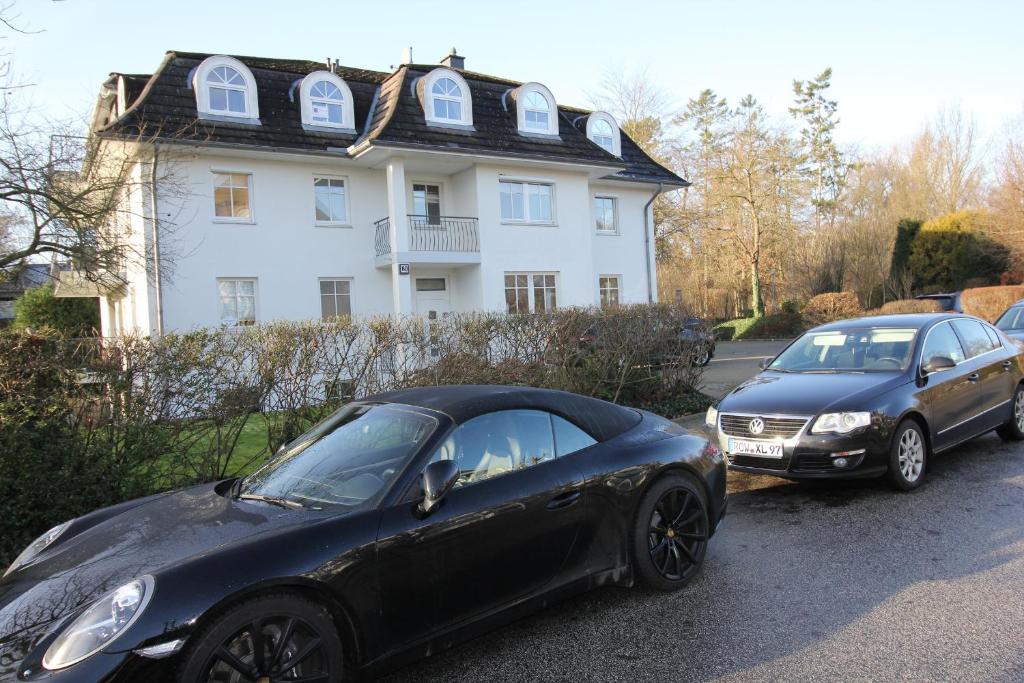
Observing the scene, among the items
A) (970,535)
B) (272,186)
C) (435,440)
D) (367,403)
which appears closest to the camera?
(435,440)

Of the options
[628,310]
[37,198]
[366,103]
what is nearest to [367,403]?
[628,310]

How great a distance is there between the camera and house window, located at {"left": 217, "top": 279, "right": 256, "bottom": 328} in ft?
55.9

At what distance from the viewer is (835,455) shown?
232 inches

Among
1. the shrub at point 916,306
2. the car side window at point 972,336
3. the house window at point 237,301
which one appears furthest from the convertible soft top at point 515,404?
the shrub at point 916,306

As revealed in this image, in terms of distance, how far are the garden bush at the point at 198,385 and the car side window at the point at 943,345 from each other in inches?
174

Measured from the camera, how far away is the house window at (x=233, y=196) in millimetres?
17062

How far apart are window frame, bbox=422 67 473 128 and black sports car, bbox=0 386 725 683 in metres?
16.1

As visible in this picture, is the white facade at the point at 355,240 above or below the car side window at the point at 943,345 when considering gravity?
above

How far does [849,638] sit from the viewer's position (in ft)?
11.8

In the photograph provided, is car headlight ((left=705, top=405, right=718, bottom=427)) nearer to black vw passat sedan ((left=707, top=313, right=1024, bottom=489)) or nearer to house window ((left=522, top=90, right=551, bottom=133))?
black vw passat sedan ((left=707, top=313, right=1024, bottom=489))

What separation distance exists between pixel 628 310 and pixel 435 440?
25.0ft

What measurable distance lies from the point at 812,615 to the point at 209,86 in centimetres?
1802

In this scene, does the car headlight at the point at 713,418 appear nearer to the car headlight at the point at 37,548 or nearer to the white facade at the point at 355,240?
the car headlight at the point at 37,548

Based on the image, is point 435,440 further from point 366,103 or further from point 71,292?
point 71,292
